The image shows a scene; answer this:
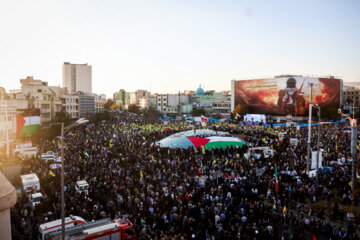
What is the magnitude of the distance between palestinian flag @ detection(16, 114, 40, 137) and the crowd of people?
1529 cm

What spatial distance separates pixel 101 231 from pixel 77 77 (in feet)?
497

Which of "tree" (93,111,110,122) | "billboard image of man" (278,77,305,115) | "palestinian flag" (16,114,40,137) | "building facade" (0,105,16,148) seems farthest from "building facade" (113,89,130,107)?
"building facade" (0,105,16,148)

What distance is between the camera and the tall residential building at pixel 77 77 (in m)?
146

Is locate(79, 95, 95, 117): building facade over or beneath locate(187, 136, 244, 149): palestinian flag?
over

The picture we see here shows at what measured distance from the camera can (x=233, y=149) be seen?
24.7 metres

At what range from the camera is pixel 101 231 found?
9.89 metres

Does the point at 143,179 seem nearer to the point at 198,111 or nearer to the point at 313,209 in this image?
the point at 313,209

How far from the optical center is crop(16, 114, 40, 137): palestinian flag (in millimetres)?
34756

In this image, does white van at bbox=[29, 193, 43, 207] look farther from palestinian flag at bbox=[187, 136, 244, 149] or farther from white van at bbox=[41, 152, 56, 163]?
palestinian flag at bbox=[187, 136, 244, 149]

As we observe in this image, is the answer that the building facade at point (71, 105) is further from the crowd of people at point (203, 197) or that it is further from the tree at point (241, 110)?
the crowd of people at point (203, 197)

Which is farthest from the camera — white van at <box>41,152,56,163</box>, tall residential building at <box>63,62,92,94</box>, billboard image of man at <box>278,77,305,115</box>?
tall residential building at <box>63,62,92,94</box>

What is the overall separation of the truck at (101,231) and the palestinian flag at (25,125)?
2947 centimetres

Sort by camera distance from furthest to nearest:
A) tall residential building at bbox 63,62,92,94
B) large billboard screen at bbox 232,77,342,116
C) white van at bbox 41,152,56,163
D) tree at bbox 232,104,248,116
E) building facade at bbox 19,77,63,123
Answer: tall residential building at bbox 63,62,92,94 < tree at bbox 232,104,248,116 < large billboard screen at bbox 232,77,342,116 < building facade at bbox 19,77,63,123 < white van at bbox 41,152,56,163

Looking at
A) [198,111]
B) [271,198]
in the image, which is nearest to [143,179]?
[271,198]
